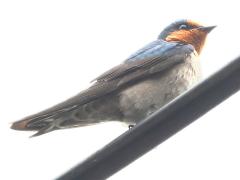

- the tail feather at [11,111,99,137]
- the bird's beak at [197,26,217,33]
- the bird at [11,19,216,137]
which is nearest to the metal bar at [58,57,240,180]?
the tail feather at [11,111,99,137]

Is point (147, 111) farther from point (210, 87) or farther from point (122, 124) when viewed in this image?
point (210, 87)

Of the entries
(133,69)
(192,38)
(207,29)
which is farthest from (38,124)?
(207,29)

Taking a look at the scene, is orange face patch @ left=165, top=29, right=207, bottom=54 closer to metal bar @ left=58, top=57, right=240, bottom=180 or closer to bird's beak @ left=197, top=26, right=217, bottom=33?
bird's beak @ left=197, top=26, right=217, bottom=33

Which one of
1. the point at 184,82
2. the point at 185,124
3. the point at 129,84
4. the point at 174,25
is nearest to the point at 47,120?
the point at 129,84

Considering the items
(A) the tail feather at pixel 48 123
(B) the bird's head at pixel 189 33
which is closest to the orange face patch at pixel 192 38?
(B) the bird's head at pixel 189 33

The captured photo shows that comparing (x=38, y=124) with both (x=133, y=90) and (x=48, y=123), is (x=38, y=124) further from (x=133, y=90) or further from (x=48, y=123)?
(x=133, y=90)
